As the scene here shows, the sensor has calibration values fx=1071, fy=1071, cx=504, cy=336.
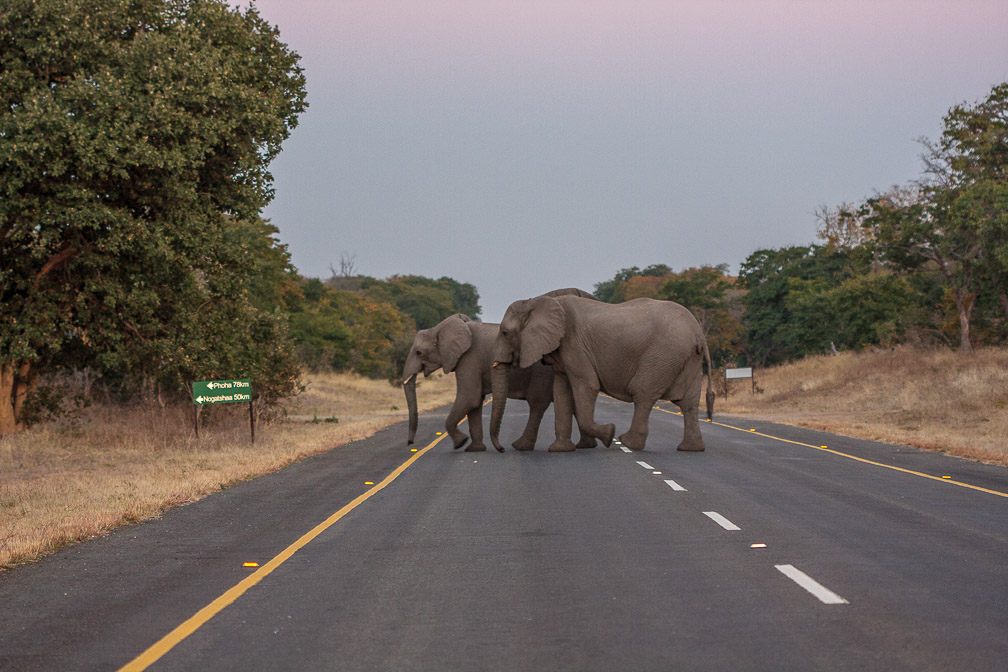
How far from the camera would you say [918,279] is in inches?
2089

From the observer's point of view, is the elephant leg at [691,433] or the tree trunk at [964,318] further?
the tree trunk at [964,318]

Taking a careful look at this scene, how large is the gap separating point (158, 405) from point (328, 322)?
51113 mm

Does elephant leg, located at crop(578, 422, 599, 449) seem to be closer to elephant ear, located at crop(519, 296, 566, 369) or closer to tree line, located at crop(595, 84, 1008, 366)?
elephant ear, located at crop(519, 296, 566, 369)

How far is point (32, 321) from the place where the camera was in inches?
856

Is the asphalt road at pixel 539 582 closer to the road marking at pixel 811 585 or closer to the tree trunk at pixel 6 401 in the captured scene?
the road marking at pixel 811 585

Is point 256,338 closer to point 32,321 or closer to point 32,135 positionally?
point 32,321

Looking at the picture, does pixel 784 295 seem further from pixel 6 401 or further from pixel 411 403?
pixel 6 401

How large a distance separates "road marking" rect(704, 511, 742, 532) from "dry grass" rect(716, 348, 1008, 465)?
29.5 feet

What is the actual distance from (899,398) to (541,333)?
2290 cm

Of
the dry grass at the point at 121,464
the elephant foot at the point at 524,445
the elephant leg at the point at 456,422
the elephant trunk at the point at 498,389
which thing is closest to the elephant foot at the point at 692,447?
the elephant foot at the point at 524,445

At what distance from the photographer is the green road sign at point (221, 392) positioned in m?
21.5

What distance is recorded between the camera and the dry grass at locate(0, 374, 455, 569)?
11.3 meters

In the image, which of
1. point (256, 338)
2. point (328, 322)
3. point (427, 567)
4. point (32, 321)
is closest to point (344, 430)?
point (256, 338)

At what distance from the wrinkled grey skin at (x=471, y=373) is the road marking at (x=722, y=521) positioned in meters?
10.7
